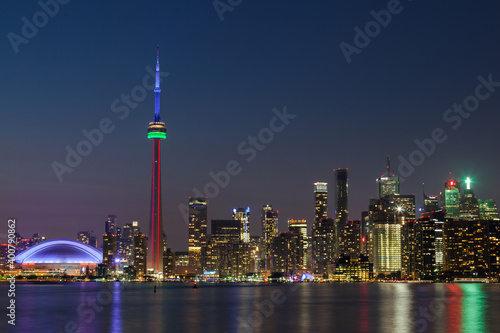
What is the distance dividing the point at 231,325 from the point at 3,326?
27424 millimetres

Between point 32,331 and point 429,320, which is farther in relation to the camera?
point 429,320

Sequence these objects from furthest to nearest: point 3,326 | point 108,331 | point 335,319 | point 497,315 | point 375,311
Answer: point 375,311
point 497,315
point 335,319
point 3,326
point 108,331

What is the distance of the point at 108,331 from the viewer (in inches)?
2970

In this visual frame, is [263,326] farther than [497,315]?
No

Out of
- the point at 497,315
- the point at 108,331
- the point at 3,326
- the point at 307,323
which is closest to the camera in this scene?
the point at 108,331

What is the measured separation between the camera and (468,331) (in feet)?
254

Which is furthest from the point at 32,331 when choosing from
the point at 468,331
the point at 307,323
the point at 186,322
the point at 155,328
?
the point at 468,331

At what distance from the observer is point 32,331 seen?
248ft

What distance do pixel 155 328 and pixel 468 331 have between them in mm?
36670

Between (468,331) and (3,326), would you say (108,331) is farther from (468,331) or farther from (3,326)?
(468,331)

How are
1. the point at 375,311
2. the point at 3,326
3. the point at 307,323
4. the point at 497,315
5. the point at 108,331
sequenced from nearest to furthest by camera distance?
the point at 108,331 → the point at 3,326 → the point at 307,323 → the point at 497,315 → the point at 375,311

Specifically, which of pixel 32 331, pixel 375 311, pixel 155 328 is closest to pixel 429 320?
pixel 375 311

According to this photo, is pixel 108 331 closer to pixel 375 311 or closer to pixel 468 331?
pixel 468 331

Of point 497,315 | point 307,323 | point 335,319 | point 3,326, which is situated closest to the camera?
point 3,326
